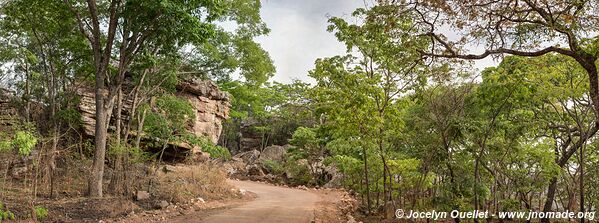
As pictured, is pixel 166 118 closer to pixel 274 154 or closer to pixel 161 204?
pixel 161 204

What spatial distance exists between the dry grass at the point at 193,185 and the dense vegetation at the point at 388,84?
1462 millimetres

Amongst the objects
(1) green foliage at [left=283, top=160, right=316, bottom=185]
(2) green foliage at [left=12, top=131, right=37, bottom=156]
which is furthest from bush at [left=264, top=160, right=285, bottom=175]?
(2) green foliage at [left=12, top=131, right=37, bottom=156]

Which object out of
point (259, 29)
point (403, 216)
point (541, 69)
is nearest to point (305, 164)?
point (259, 29)

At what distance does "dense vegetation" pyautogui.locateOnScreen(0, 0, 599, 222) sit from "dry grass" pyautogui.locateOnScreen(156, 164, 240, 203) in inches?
57.6

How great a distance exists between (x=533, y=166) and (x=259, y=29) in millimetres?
11301

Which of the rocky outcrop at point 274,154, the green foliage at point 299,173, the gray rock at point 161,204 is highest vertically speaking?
the rocky outcrop at point 274,154

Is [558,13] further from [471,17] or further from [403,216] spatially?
[403,216]

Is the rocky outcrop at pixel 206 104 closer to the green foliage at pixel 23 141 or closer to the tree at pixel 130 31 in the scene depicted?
the tree at pixel 130 31

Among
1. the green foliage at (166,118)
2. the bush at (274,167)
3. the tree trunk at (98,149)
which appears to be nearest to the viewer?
the tree trunk at (98,149)

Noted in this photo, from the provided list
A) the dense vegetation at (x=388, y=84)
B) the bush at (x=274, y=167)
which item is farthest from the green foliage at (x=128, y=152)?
the bush at (x=274, y=167)

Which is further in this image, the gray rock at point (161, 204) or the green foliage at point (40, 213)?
the gray rock at point (161, 204)

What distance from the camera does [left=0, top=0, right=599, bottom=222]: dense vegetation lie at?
7949mm

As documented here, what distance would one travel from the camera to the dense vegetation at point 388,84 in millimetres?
7949

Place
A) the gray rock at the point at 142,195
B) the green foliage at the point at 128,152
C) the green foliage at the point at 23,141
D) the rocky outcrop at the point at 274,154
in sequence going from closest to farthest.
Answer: the green foliage at the point at 23,141
the green foliage at the point at 128,152
the gray rock at the point at 142,195
the rocky outcrop at the point at 274,154
